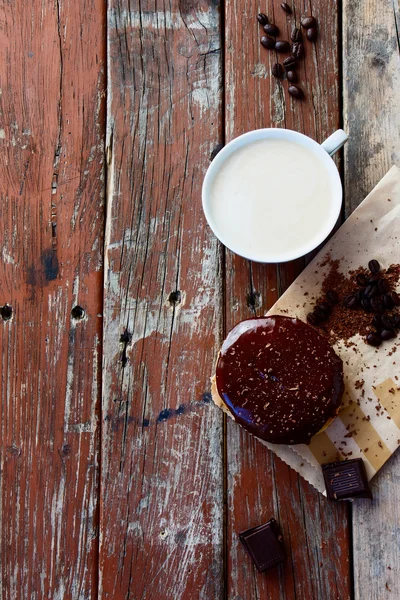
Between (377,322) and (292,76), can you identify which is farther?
(292,76)

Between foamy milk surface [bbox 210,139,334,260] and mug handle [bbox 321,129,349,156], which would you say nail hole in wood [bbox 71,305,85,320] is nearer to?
foamy milk surface [bbox 210,139,334,260]

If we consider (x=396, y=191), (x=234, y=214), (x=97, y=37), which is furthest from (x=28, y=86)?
(x=396, y=191)

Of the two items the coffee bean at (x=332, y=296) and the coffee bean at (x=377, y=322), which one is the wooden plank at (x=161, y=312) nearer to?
the coffee bean at (x=332, y=296)

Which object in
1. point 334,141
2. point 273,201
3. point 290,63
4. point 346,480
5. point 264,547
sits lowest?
point 264,547

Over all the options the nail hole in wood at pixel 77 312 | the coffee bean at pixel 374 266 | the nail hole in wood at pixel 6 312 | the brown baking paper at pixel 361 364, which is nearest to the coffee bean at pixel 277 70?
the brown baking paper at pixel 361 364

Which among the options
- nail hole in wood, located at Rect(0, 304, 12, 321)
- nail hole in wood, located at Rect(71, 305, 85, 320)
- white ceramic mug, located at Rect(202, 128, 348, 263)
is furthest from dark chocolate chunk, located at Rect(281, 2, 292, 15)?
nail hole in wood, located at Rect(0, 304, 12, 321)

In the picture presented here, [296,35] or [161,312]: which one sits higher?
Answer: [296,35]

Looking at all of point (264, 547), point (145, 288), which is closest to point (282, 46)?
point (145, 288)

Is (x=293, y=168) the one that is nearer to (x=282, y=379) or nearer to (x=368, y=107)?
(x=368, y=107)
